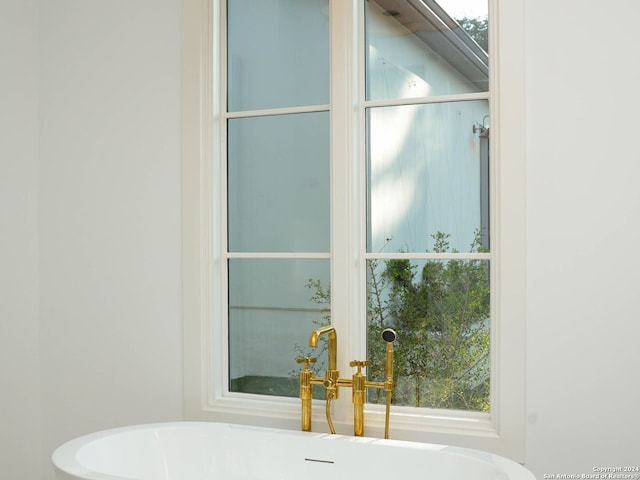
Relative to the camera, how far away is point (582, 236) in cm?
225

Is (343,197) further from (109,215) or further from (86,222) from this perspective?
(86,222)

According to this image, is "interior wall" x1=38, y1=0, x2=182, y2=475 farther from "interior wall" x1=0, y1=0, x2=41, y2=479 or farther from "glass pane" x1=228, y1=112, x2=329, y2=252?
"glass pane" x1=228, y1=112, x2=329, y2=252

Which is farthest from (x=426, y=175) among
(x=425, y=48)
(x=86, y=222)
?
(x=86, y=222)

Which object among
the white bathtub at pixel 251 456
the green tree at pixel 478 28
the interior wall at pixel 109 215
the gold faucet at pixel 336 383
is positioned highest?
the green tree at pixel 478 28

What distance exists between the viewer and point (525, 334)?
2.31m

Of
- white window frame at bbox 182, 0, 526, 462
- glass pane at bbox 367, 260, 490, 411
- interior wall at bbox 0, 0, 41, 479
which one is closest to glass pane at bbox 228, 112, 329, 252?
white window frame at bbox 182, 0, 526, 462

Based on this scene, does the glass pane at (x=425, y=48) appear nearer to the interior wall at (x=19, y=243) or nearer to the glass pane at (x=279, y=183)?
the glass pane at (x=279, y=183)

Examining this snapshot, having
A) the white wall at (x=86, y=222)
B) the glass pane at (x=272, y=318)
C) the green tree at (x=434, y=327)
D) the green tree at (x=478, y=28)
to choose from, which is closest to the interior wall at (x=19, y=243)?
the white wall at (x=86, y=222)

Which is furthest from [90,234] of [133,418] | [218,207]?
[133,418]

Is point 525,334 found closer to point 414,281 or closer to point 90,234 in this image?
point 414,281

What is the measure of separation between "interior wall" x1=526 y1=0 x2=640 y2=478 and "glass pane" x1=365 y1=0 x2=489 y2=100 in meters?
0.23

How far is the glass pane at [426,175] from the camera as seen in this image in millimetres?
2504

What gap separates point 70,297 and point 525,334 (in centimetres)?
195

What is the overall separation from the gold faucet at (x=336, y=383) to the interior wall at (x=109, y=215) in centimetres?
62
